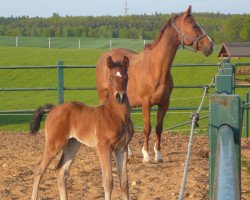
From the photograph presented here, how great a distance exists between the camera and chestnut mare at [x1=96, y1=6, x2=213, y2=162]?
8.04 metres

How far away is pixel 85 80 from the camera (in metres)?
42.8

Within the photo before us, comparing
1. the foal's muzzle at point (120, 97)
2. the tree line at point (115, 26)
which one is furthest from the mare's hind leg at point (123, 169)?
the tree line at point (115, 26)

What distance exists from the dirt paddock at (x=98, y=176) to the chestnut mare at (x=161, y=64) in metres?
0.63

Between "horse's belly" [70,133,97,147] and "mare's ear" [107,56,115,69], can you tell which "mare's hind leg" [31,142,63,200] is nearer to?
"horse's belly" [70,133,97,147]

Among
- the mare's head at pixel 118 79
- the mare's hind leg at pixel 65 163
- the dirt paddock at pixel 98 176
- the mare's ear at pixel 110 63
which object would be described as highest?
the mare's ear at pixel 110 63

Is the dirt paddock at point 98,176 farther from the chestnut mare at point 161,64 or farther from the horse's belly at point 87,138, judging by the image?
the horse's belly at point 87,138

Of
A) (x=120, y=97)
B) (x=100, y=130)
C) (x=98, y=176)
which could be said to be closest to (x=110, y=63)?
(x=120, y=97)

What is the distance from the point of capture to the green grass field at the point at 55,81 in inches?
852

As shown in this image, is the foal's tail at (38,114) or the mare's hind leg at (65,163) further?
the foal's tail at (38,114)

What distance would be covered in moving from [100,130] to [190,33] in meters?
2.98

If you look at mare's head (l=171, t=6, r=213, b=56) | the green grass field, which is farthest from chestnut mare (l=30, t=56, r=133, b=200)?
the green grass field

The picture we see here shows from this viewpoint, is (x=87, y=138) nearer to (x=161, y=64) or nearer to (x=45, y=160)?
(x=45, y=160)

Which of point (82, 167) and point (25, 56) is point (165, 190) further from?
point (25, 56)

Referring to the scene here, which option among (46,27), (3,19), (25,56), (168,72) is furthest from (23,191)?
(3,19)
